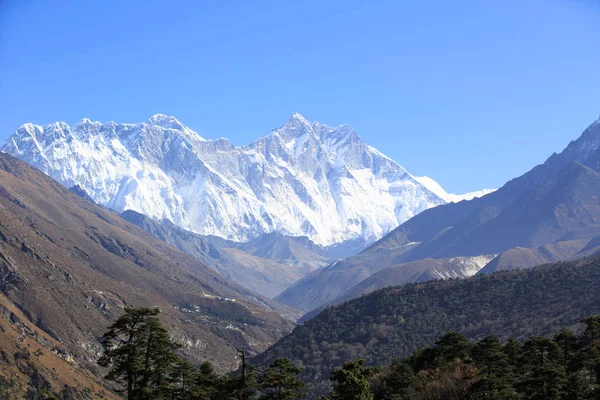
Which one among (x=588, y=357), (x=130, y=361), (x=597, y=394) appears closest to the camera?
(x=130, y=361)

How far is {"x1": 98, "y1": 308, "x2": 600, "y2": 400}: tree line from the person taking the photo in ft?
222

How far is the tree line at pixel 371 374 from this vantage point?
67562mm

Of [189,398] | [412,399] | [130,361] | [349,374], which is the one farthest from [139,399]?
[412,399]

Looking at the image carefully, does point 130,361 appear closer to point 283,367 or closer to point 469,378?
point 283,367

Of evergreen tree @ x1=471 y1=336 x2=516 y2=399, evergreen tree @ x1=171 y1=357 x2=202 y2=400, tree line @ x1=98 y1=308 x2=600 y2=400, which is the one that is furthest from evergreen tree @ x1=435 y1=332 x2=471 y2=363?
evergreen tree @ x1=171 y1=357 x2=202 y2=400

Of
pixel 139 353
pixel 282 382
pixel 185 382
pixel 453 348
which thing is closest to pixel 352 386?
pixel 282 382

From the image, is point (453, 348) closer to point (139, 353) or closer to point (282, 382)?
point (282, 382)

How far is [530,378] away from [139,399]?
43.0 m

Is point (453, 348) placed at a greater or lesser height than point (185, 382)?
lesser

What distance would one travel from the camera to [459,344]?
4063 inches

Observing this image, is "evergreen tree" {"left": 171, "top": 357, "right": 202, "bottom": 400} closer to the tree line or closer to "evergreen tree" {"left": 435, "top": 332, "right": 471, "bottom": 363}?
the tree line

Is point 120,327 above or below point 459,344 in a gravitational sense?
above

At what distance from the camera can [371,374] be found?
82375 millimetres

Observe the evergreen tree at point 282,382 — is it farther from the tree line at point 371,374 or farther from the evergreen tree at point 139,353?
the evergreen tree at point 139,353
